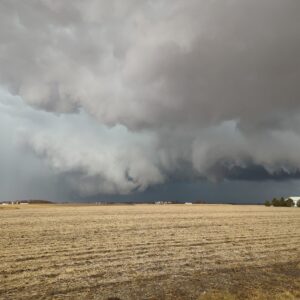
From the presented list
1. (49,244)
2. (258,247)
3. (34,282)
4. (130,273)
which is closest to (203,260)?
(130,273)

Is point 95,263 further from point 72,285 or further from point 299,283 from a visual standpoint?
point 299,283

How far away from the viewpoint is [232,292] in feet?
52.2

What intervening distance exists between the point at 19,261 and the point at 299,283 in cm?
1540

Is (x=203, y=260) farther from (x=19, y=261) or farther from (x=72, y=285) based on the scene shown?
(x=19, y=261)

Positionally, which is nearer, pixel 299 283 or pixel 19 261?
pixel 299 283

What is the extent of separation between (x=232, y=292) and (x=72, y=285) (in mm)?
7007

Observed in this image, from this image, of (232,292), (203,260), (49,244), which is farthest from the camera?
(49,244)

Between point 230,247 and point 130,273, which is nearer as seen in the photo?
point 130,273

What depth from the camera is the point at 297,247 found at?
99.7 ft

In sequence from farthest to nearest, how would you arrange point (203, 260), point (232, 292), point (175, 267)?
1. point (203, 260)
2. point (175, 267)
3. point (232, 292)

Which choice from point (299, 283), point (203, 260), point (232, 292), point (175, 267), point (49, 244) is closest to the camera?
Result: point (232, 292)

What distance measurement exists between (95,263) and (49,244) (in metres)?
8.90

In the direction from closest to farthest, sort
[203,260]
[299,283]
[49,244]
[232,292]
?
[232,292]
[299,283]
[203,260]
[49,244]

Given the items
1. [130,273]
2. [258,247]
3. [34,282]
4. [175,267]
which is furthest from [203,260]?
[34,282]
